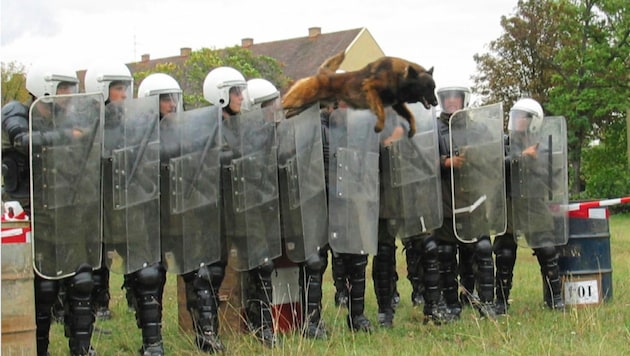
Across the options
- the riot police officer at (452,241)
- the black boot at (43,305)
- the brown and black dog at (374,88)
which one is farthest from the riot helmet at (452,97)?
the black boot at (43,305)

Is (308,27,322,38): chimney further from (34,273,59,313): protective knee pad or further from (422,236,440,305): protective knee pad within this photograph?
(34,273,59,313): protective knee pad

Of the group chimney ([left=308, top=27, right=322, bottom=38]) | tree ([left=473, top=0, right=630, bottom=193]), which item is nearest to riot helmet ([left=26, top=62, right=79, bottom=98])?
tree ([left=473, top=0, right=630, bottom=193])

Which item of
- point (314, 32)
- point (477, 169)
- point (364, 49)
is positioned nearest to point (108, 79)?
point (477, 169)

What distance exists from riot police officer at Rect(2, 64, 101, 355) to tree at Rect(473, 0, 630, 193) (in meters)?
24.4

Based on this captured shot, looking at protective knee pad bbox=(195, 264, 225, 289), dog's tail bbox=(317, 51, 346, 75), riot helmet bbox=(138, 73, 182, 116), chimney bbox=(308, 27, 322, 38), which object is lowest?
protective knee pad bbox=(195, 264, 225, 289)

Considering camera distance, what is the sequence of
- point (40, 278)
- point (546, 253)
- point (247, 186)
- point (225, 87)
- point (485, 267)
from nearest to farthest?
point (40, 278), point (247, 186), point (225, 87), point (485, 267), point (546, 253)

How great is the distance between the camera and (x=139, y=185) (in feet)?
18.2

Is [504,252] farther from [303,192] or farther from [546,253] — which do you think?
[303,192]

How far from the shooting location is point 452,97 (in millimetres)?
7383

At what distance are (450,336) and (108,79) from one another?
2.97 metres

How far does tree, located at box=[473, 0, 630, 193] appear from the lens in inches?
1126

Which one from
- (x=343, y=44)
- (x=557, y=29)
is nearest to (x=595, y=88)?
(x=557, y=29)

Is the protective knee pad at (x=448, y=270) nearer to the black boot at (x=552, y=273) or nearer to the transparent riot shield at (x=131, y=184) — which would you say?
the black boot at (x=552, y=273)

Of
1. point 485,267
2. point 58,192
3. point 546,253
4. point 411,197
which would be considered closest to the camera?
point 58,192
